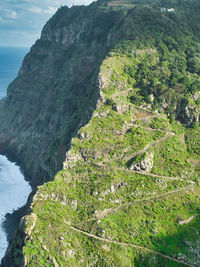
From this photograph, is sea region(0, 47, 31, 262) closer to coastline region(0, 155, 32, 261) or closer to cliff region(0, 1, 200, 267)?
coastline region(0, 155, 32, 261)

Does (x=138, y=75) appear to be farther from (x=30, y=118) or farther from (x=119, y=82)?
(x=30, y=118)

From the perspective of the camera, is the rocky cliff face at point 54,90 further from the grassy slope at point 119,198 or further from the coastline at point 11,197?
the grassy slope at point 119,198

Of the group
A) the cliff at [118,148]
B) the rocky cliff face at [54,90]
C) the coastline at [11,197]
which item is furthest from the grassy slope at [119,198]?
the coastline at [11,197]

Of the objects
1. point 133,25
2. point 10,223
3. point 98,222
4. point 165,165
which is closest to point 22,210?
point 10,223

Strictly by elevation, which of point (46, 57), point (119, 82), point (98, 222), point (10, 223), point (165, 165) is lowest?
point (10, 223)

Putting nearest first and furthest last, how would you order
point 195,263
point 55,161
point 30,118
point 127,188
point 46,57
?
point 195,263, point 127,188, point 55,161, point 30,118, point 46,57

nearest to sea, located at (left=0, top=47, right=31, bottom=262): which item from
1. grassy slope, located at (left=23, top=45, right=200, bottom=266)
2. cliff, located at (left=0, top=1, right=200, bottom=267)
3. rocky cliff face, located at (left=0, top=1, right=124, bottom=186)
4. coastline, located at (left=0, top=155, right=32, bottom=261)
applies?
coastline, located at (left=0, top=155, right=32, bottom=261)
